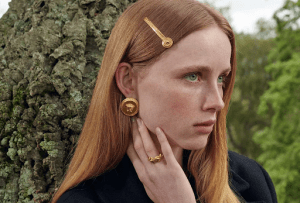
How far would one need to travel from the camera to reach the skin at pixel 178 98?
2.03 meters

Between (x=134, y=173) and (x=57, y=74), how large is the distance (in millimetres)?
978

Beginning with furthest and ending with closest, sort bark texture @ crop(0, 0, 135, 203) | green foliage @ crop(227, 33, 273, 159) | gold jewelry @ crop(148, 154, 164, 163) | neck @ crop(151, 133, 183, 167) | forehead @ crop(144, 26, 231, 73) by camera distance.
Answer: green foliage @ crop(227, 33, 273, 159) < bark texture @ crop(0, 0, 135, 203) < neck @ crop(151, 133, 183, 167) < gold jewelry @ crop(148, 154, 164, 163) < forehead @ crop(144, 26, 231, 73)

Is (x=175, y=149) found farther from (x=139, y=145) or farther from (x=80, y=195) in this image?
(x=80, y=195)

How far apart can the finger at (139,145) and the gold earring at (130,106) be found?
0.09 metres

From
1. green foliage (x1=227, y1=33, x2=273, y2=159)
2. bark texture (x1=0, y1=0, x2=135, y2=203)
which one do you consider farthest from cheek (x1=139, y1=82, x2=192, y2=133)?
green foliage (x1=227, y1=33, x2=273, y2=159)

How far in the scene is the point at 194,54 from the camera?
6.63 ft

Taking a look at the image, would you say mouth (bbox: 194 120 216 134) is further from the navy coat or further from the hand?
the navy coat

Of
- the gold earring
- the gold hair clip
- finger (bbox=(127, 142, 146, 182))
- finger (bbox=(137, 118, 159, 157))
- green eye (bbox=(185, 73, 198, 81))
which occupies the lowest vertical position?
finger (bbox=(127, 142, 146, 182))

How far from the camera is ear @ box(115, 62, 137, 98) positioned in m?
2.20

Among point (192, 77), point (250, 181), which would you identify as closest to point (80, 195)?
point (192, 77)

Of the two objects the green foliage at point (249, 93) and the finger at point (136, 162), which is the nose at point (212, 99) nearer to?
the finger at point (136, 162)

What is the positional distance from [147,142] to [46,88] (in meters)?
0.96

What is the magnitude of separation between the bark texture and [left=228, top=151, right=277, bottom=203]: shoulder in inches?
52.8

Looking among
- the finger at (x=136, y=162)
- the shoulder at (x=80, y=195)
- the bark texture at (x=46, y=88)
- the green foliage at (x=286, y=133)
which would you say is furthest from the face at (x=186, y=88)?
the green foliage at (x=286, y=133)
